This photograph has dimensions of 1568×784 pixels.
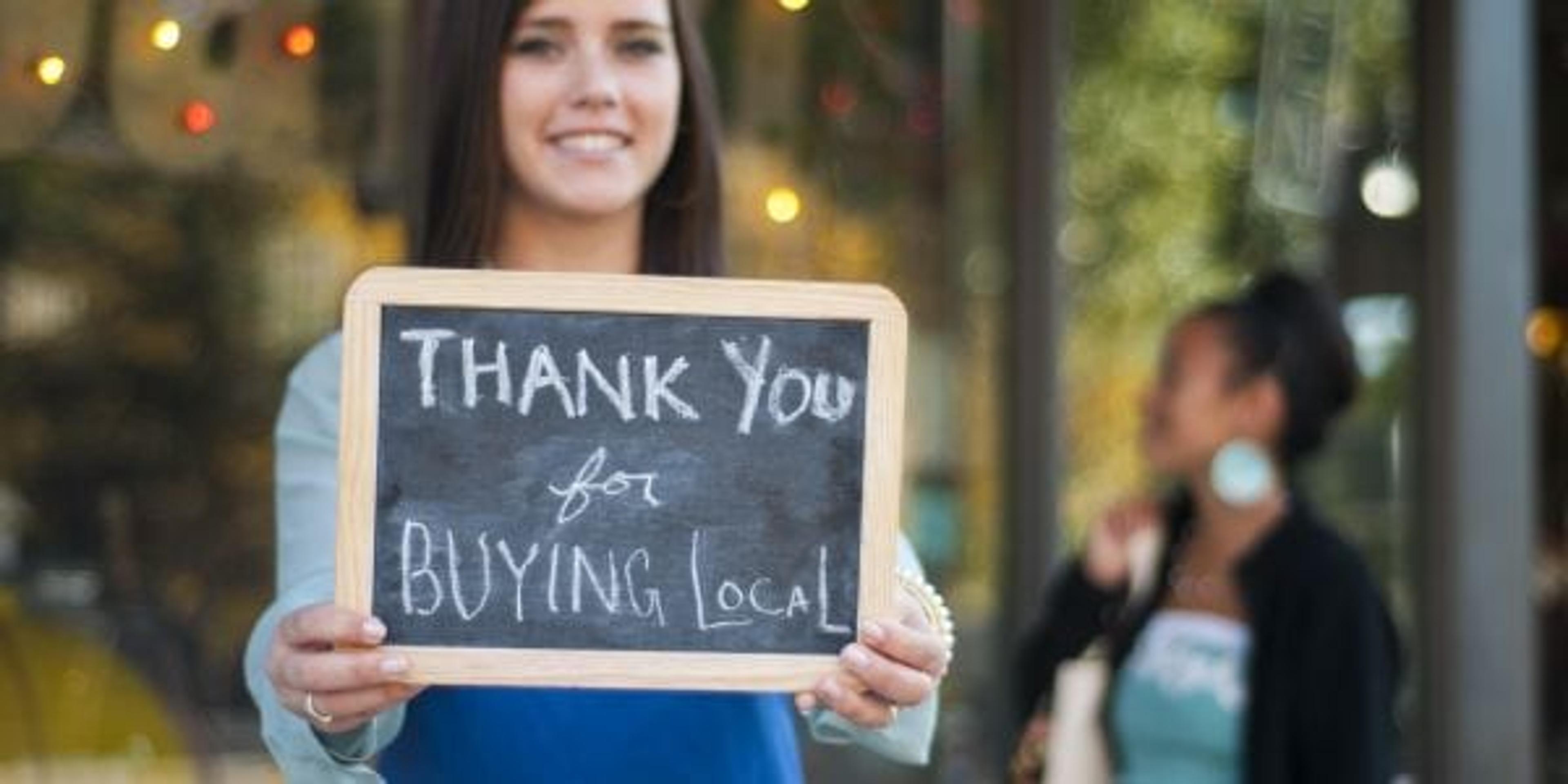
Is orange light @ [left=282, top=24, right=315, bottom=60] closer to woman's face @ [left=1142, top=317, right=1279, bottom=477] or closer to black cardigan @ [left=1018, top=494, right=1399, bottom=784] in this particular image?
woman's face @ [left=1142, top=317, right=1279, bottom=477]

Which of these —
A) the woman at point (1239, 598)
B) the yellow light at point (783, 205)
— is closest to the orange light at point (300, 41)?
the yellow light at point (783, 205)

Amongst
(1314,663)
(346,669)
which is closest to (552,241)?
(346,669)

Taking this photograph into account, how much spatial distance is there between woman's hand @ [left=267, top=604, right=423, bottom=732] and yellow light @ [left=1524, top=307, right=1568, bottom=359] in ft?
15.1

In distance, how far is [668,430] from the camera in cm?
200

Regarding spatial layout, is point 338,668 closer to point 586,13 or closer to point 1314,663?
point 586,13

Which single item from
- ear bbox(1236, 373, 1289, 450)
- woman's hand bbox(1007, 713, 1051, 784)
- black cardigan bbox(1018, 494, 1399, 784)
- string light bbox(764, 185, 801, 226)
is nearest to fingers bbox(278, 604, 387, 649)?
black cardigan bbox(1018, 494, 1399, 784)

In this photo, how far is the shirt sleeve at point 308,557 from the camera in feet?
6.49

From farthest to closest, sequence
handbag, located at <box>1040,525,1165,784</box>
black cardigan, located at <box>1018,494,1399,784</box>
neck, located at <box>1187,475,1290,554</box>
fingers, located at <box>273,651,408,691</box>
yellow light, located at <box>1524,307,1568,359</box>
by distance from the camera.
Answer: yellow light, located at <box>1524,307,1568,359</box>, neck, located at <box>1187,475,1290,554</box>, handbag, located at <box>1040,525,1165,784</box>, black cardigan, located at <box>1018,494,1399,784</box>, fingers, located at <box>273,651,408,691</box>

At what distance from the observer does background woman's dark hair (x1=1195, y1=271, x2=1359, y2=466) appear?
4.18 metres

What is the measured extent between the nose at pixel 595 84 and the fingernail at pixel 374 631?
516 millimetres

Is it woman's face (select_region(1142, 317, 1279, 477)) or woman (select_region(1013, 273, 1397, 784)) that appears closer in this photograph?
woman (select_region(1013, 273, 1397, 784))

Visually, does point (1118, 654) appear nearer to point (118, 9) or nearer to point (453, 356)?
point (118, 9)

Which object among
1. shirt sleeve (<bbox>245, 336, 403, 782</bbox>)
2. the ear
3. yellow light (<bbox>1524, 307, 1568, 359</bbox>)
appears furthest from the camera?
yellow light (<bbox>1524, 307, 1568, 359</bbox>)

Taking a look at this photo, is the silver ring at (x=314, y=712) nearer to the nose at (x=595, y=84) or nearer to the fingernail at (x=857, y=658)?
the fingernail at (x=857, y=658)
